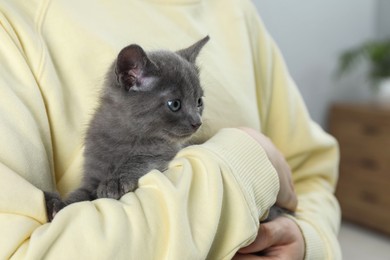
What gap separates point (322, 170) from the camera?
47.6 inches

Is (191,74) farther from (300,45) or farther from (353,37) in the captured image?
(353,37)

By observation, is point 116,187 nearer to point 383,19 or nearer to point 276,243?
point 276,243

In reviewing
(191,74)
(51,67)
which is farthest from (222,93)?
(51,67)

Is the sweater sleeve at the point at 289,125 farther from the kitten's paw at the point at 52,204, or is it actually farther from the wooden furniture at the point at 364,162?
the wooden furniture at the point at 364,162

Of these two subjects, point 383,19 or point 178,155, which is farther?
point 383,19

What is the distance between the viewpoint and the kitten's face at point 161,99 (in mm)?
880

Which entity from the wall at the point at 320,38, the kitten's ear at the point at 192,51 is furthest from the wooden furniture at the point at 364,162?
the kitten's ear at the point at 192,51

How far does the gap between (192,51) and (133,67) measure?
148 mm

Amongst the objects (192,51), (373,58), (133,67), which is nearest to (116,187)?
(133,67)

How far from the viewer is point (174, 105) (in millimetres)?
904

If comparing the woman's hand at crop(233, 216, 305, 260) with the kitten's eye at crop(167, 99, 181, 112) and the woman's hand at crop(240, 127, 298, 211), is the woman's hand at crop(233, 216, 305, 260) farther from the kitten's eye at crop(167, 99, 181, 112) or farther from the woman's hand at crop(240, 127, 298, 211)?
the kitten's eye at crop(167, 99, 181, 112)

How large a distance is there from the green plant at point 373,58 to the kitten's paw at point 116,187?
2.50 metres

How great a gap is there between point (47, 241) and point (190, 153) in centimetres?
27

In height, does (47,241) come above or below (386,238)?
above
